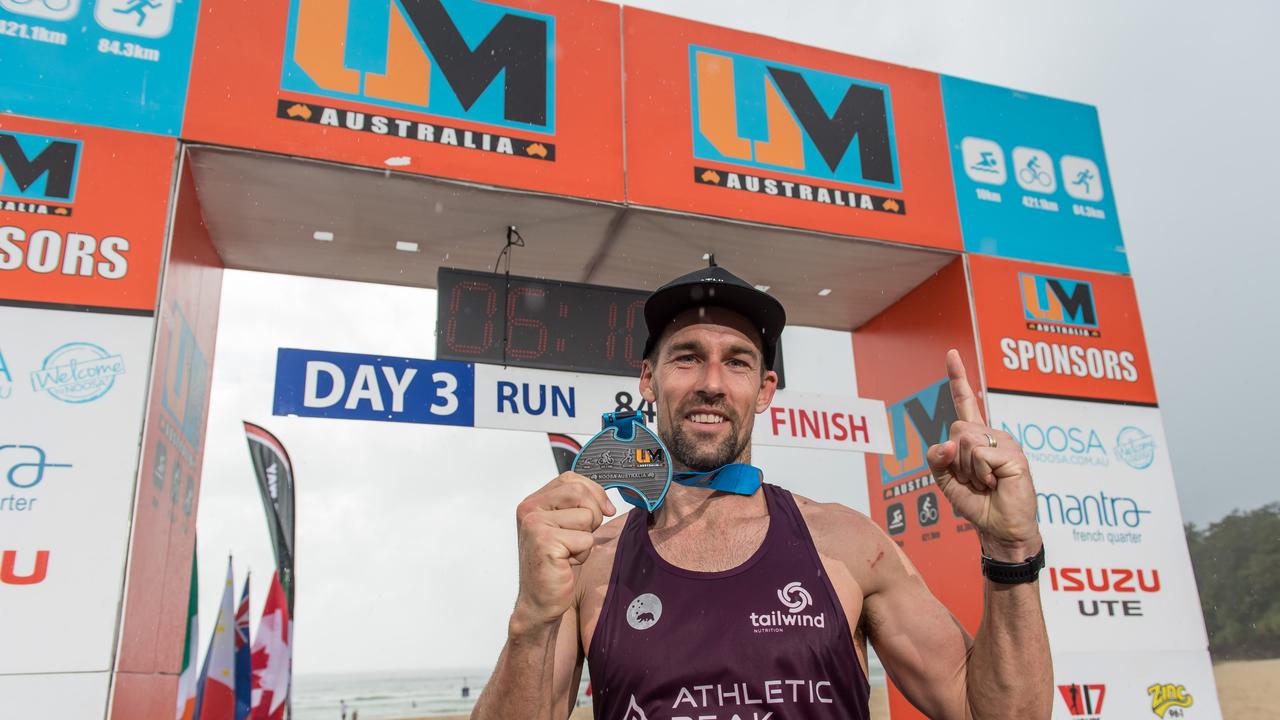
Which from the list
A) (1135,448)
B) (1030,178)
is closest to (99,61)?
(1030,178)

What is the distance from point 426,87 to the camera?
17.5ft

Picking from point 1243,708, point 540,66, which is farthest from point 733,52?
point 1243,708

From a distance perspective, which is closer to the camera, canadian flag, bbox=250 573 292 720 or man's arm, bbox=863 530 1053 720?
man's arm, bbox=863 530 1053 720

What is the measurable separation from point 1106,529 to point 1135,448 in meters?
0.72

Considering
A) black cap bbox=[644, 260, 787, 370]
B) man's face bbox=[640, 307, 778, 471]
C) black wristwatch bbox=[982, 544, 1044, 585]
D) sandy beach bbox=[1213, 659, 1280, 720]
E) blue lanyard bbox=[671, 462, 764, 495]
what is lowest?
sandy beach bbox=[1213, 659, 1280, 720]

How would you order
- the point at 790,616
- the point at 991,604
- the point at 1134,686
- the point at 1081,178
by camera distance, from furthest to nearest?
the point at 1081,178
the point at 1134,686
the point at 790,616
the point at 991,604

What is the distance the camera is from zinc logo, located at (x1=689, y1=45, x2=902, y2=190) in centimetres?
595

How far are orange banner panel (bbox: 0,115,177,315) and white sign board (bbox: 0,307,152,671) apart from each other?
0.50 feet

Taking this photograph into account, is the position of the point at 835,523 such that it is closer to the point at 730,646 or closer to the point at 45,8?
the point at 730,646

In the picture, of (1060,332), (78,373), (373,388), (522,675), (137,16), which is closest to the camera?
(522,675)

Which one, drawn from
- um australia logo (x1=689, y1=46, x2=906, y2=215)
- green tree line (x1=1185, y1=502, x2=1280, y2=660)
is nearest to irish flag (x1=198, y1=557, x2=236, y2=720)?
um australia logo (x1=689, y1=46, x2=906, y2=215)

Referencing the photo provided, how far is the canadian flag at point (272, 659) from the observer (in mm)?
8773

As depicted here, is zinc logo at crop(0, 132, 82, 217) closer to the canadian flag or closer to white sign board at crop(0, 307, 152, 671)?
white sign board at crop(0, 307, 152, 671)

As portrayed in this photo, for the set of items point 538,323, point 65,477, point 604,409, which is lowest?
point 65,477
